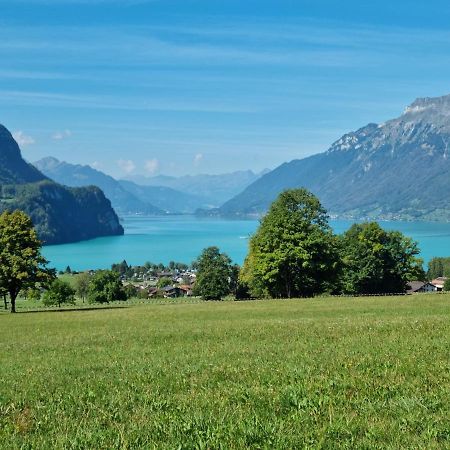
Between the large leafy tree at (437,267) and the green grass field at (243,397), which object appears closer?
the green grass field at (243,397)

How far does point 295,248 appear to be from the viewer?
204 ft

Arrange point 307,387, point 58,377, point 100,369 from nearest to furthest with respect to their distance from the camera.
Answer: point 307,387 → point 58,377 → point 100,369

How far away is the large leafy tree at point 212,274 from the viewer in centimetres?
10350

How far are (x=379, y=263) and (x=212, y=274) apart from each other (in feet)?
115

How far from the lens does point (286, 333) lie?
18.9 m

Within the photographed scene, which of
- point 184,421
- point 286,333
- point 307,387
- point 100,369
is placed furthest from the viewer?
point 286,333

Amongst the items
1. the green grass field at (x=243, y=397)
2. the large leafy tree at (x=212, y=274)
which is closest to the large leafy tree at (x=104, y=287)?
the large leafy tree at (x=212, y=274)

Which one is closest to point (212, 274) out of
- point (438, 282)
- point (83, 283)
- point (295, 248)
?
point (295, 248)

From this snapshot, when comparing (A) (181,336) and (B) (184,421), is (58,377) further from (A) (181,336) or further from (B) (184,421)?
(A) (181,336)

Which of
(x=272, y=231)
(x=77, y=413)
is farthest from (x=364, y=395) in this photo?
(x=272, y=231)

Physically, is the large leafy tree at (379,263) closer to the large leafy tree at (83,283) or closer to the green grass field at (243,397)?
the green grass field at (243,397)

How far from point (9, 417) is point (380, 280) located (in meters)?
75.8

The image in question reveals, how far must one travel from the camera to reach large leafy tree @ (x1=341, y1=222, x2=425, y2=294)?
78875mm

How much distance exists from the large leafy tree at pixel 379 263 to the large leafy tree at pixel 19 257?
4406cm
